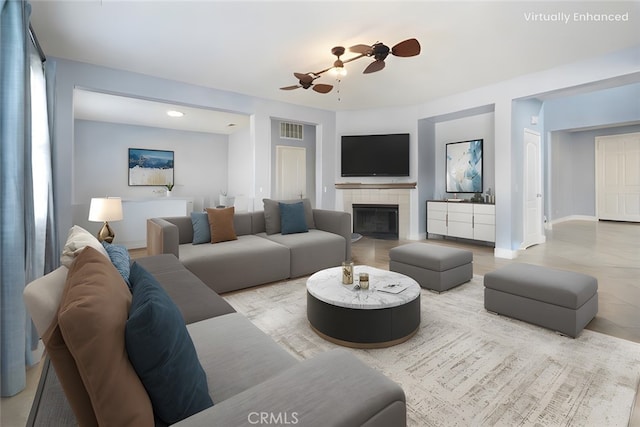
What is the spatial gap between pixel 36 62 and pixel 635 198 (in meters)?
11.8

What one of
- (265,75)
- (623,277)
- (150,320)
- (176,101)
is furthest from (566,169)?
(150,320)

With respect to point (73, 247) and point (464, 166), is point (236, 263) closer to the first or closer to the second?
point (73, 247)

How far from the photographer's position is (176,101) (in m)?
4.60

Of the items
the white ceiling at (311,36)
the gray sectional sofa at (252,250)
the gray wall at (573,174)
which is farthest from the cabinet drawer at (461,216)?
the gray wall at (573,174)

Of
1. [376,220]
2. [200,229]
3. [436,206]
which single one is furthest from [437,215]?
[200,229]

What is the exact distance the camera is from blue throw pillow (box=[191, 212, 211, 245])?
3.66m

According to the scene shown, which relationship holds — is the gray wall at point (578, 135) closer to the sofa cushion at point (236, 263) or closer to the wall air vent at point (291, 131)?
the wall air vent at point (291, 131)

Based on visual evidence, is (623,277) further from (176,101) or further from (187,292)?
(176,101)

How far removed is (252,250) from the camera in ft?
11.2

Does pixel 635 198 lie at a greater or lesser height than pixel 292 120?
lesser

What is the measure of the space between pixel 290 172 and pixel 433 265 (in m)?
4.70

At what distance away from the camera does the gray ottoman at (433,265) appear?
314cm

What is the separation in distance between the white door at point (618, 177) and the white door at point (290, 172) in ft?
26.3

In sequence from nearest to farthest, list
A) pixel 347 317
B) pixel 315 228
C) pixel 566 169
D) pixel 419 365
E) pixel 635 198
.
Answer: pixel 419 365
pixel 347 317
pixel 315 228
pixel 635 198
pixel 566 169
